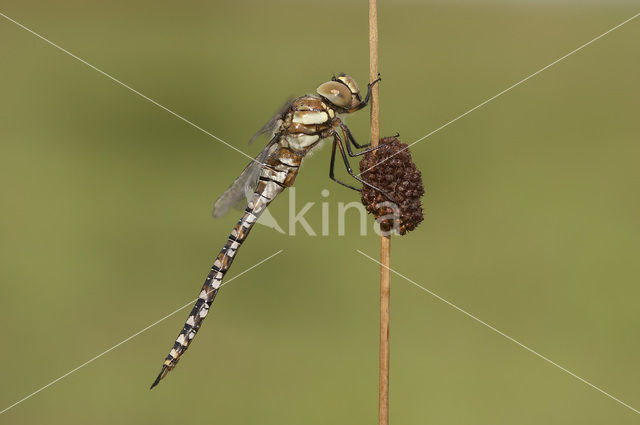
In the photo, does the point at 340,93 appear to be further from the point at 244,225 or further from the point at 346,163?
the point at 244,225

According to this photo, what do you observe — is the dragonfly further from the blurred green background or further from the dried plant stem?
the blurred green background

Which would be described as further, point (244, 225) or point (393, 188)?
point (244, 225)

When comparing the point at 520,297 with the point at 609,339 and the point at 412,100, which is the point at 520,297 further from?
the point at 412,100

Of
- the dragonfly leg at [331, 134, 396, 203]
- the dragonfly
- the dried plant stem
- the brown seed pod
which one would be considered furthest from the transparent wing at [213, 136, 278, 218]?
the dried plant stem

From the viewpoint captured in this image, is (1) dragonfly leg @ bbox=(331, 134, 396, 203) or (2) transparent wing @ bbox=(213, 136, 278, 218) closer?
(1) dragonfly leg @ bbox=(331, 134, 396, 203)

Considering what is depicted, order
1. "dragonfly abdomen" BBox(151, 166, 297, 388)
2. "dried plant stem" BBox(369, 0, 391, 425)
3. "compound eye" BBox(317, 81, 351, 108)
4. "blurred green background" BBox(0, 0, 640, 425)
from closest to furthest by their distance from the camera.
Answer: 1. "dried plant stem" BBox(369, 0, 391, 425)
2. "compound eye" BBox(317, 81, 351, 108)
3. "dragonfly abdomen" BBox(151, 166, 297, 388)
4. "blurred green background" BBox(0, 0, 640, 425)

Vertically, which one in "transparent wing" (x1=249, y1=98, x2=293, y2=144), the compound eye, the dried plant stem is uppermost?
the compound eye

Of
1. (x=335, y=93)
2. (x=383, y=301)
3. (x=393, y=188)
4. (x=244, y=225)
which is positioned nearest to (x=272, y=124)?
(x=335, y=93)
